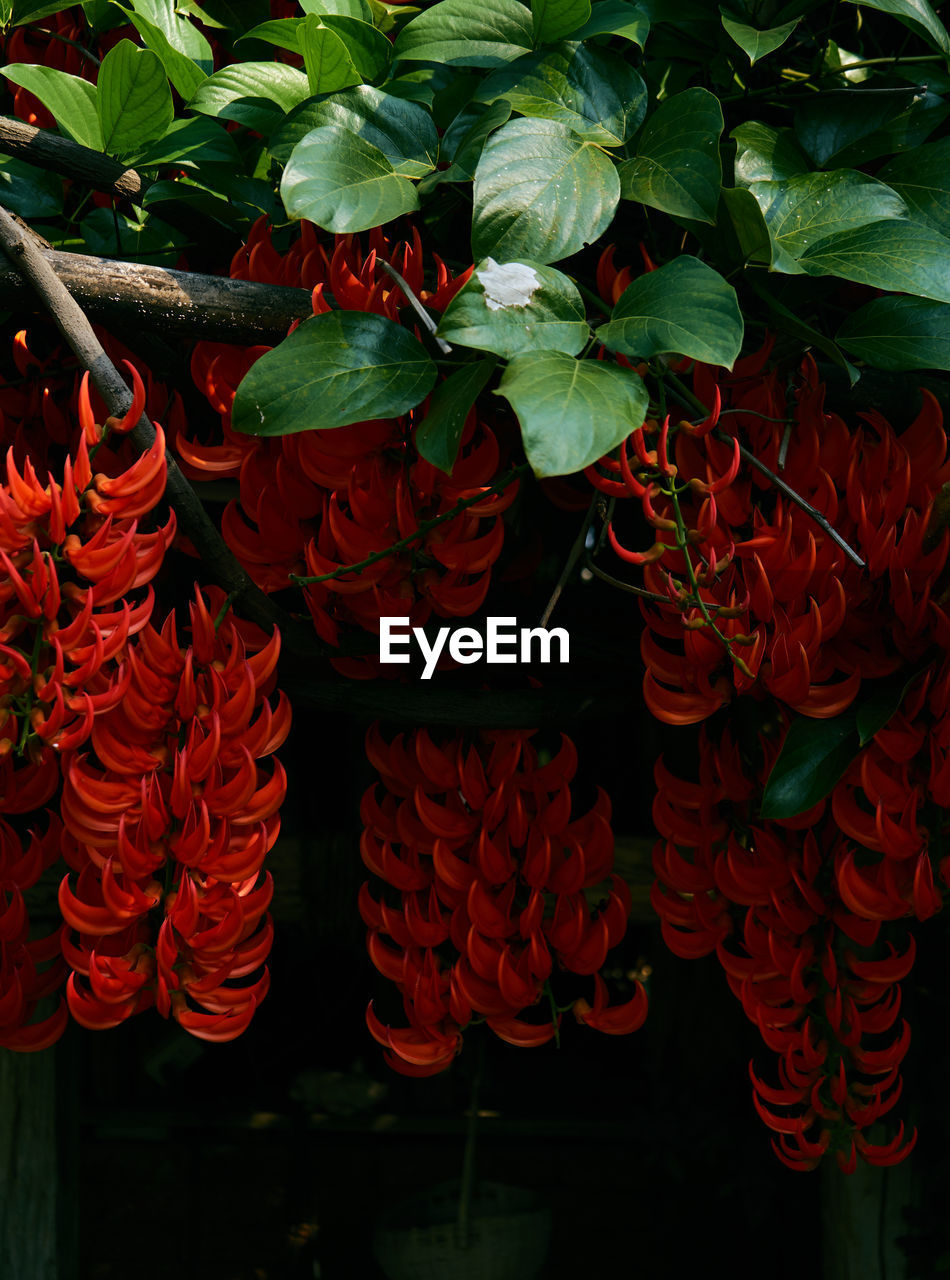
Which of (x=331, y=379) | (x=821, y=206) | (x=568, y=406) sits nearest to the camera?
(x=568, y=406)

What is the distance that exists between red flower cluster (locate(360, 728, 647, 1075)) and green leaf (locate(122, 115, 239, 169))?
0.60m

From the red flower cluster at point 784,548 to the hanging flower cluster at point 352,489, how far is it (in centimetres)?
14

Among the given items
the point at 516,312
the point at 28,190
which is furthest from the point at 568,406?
the point at 28,190

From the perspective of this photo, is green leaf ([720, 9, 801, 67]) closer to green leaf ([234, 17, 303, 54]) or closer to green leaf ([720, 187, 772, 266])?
green leaf ([720, 187, 772, 266])

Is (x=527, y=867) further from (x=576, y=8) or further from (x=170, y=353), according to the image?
(x=576, y=8)

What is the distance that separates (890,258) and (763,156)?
8.7 inches

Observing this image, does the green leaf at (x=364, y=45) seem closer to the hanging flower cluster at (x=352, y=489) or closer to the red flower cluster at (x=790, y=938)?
the hanging flower cluster at (x=352, y=489)

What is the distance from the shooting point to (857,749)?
→ 988mm

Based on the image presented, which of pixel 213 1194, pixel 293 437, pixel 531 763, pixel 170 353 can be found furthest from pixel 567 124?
pixel 213 1194

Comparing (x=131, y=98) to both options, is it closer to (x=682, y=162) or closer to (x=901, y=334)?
(x=682, y=162)

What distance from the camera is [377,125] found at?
99 centimetres

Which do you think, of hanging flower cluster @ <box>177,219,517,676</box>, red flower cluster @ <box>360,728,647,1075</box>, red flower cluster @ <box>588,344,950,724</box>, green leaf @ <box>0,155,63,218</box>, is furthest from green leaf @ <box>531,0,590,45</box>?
red flower cluster @ <box>360,728,647,1075</box>

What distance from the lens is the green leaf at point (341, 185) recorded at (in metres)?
0.87

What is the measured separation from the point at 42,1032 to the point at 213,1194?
5.66 feet
